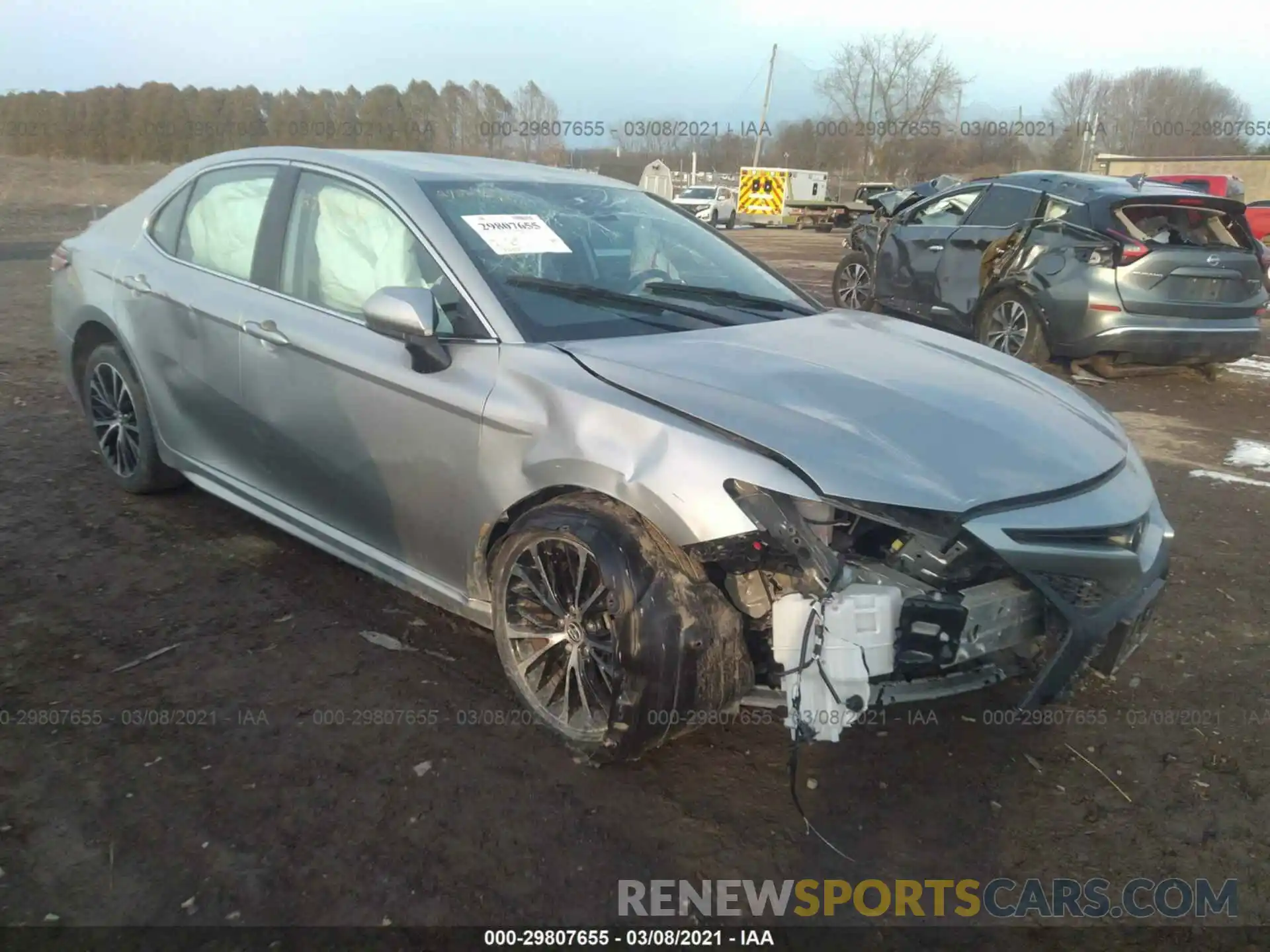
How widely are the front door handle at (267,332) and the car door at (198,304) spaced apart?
116 mm

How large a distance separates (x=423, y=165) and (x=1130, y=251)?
5.99 m

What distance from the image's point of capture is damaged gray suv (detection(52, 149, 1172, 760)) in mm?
2562

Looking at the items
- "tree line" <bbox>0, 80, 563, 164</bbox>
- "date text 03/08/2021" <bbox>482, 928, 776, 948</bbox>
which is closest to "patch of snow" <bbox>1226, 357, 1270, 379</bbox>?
"date text 03/08/2021" <bbox>482, 928, 776, 948</bbox>

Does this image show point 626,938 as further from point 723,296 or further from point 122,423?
point 122,423

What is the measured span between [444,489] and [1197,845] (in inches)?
93.1

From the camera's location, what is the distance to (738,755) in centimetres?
300

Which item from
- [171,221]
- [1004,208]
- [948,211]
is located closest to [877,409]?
[171,221]

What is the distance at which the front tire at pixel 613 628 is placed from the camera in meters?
2.61

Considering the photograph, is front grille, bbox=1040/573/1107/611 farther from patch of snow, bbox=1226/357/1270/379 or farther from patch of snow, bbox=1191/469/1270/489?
patch of snow, bbox=1226/357/1270/379

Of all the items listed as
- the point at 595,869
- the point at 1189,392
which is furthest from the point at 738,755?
the point at 1189,392

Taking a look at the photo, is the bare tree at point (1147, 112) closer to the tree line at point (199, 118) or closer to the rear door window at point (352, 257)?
the tree line at point (199, 118)

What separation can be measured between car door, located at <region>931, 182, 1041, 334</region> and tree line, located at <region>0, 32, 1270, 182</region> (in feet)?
40.2

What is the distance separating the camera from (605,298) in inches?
137

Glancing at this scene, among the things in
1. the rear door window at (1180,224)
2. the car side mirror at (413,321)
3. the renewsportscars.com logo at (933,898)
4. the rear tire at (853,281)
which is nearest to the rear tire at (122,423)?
the car side mirror at (413,321)
